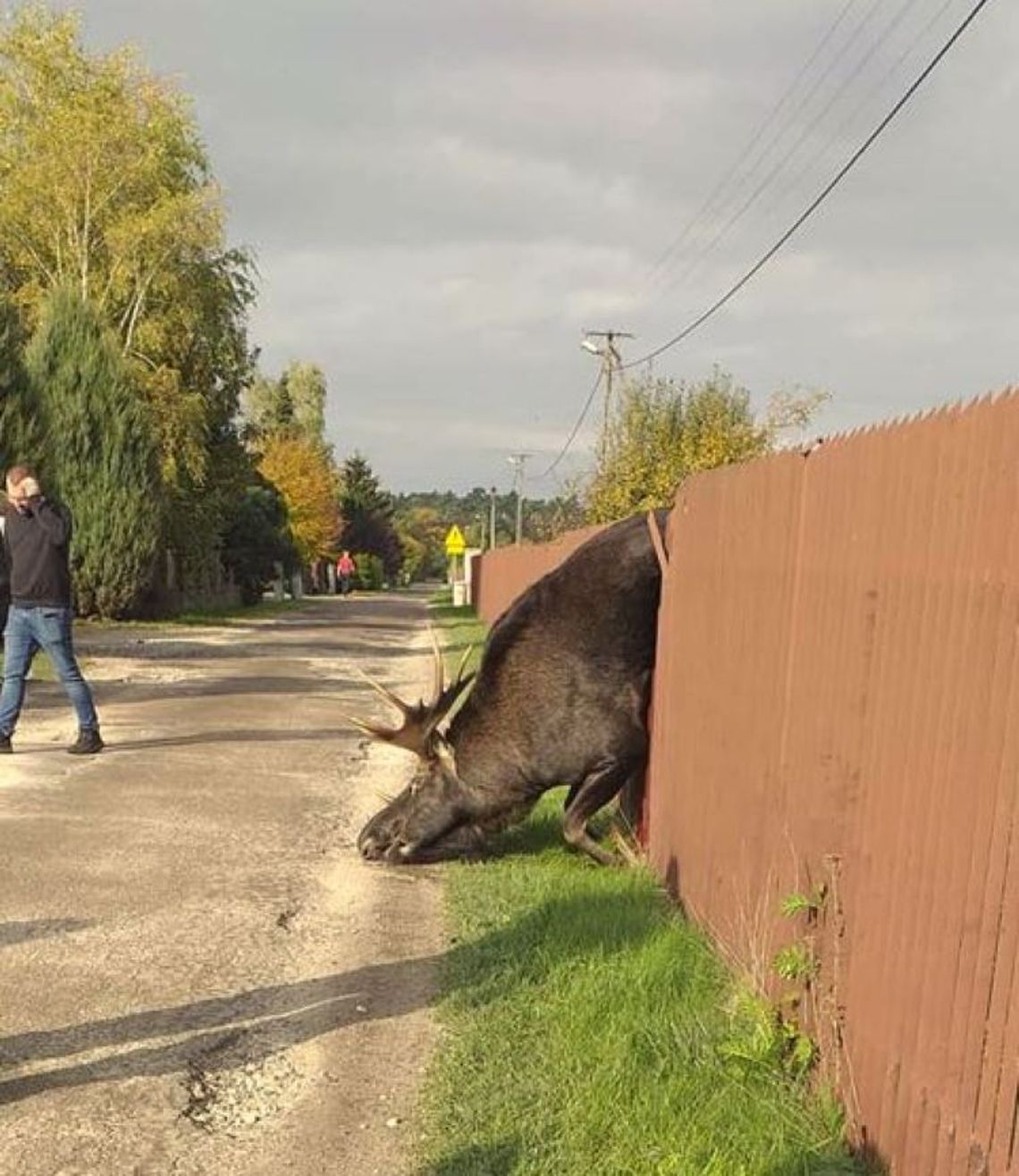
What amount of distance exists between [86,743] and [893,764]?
7676mm

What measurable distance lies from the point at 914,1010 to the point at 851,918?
475 mm

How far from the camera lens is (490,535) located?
83.7 m

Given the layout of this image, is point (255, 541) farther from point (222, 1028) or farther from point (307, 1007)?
point (222, 1028)

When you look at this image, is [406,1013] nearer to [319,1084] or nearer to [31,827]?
[319,1084]

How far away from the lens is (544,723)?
6.86m

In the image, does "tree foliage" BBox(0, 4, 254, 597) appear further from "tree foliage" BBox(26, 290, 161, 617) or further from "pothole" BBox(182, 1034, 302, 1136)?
"pothole" BBox(182, 1034, 302, 1136)

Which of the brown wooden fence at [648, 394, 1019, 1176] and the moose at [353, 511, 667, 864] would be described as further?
the moose at [353, 511, 667, 864]

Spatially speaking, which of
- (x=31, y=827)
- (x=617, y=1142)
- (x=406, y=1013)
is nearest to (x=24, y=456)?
(x=31, y=827)

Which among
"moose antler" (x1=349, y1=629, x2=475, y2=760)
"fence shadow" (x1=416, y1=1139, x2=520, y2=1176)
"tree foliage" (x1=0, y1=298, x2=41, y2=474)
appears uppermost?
"tree foliage" (x1=0, y1=298, x2=41, y2=474)

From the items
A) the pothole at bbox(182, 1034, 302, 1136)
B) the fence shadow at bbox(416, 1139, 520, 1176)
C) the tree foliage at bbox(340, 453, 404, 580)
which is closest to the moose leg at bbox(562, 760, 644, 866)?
the pothole at bbox(182, 1034, 302, 1136)

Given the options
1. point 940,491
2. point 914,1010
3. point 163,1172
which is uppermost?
point 940,491

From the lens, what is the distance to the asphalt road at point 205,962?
12.3 feet

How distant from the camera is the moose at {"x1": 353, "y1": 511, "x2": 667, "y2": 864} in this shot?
22.5 ft

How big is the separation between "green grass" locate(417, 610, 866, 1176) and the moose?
40.0 inches
